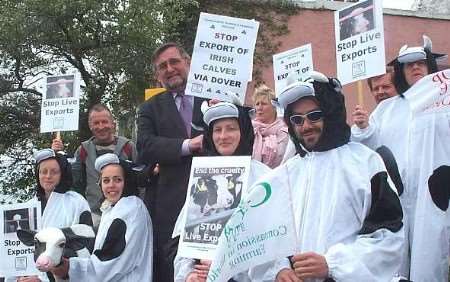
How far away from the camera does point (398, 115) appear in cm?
436

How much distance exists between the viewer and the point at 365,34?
504 cm

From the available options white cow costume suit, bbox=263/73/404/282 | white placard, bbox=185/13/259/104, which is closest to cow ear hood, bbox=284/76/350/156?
white cow costume suit, bbox=263/73/404/282

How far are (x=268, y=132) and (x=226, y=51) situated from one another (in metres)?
0.74

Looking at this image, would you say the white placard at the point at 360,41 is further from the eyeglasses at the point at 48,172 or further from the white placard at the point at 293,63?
the eyeglasses at the point at 48,172

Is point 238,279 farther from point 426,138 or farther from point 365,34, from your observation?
point 365,34

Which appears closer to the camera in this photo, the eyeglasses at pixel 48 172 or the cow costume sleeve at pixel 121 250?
the cow costume sleeve at pixel 121 250

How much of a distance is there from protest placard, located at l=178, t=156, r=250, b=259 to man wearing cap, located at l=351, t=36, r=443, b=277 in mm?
1065

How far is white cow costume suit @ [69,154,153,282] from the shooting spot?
4668 millimetres

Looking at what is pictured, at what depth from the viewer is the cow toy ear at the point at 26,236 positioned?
16.4 ft

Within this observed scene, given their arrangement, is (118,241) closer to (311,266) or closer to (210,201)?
(210,201)

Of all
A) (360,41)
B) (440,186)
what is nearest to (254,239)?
(440,186)

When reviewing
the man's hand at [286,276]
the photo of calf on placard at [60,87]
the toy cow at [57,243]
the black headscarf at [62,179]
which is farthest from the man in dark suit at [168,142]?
the photo of calf on placard at [60,87]

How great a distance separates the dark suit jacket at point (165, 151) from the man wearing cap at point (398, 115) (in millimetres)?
1169

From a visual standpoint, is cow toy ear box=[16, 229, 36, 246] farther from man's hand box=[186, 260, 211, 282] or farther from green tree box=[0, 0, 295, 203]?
green tree box=[0, 0, 295, 203]
